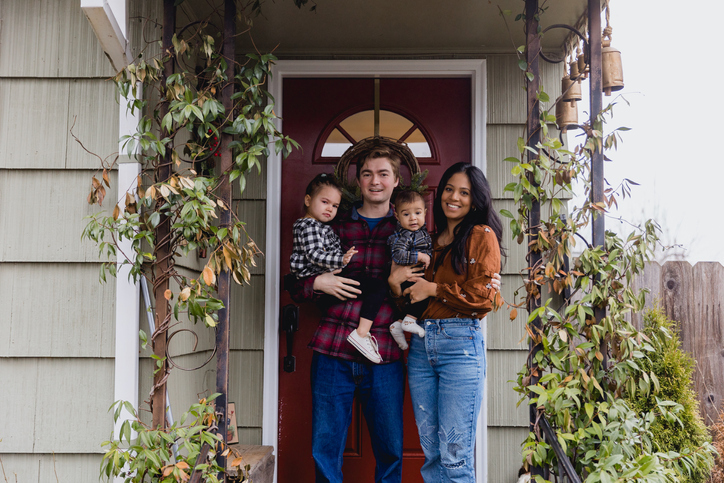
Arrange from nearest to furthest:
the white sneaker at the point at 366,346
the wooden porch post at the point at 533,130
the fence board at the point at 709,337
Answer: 1. the wooden porch post at the point at 533,130
2. the white sneaker at the point at 366,346
3. the fence board at the point at 709,337

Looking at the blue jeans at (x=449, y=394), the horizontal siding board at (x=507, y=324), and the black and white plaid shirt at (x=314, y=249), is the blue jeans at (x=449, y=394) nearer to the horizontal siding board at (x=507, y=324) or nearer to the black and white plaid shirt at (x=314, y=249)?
the black and white plaid shirt at (x=314, y=249)

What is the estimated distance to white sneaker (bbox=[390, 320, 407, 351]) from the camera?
2.04 meters

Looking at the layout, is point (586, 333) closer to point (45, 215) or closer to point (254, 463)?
point (254, 463)

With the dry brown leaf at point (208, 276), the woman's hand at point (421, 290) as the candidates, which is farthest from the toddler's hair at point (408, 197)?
the dry brown leaf at point (208, 276)

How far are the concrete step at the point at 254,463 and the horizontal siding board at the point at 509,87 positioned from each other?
75.5 inches

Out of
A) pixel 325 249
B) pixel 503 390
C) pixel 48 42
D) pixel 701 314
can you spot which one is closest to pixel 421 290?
pixel 325 249

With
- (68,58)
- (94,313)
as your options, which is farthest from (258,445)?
(68,58)

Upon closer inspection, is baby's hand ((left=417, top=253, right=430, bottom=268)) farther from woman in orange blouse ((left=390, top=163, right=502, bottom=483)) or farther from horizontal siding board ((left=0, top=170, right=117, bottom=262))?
horizontal siding board ((left=0, top=170, right=117, bottom=262))

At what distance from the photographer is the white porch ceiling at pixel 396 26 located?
2.15m

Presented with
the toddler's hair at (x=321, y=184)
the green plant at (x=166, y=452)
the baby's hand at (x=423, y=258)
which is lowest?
the green plant at (x=166, y=452)

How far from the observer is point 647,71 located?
18.4 feet

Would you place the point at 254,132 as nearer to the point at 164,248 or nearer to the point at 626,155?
the point at 164,248

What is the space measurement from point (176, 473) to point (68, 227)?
38.7 inches

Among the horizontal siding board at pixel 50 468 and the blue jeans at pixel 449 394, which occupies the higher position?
the blue jeans at pixel 449 394
